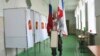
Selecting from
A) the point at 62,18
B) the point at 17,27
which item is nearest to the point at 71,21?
the point at 17,27

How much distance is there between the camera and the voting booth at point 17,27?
5.62 m

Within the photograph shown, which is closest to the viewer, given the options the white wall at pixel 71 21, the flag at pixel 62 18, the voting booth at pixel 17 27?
the flag at pixel 62 18

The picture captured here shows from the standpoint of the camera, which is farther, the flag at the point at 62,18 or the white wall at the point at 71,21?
the white wall at the point at 71,21

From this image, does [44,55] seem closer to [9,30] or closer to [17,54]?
[17,54]

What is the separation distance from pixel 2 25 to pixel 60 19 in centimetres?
243

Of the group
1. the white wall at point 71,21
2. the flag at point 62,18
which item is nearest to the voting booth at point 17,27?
the flag at point 62,18

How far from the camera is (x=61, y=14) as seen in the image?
4.16 metres

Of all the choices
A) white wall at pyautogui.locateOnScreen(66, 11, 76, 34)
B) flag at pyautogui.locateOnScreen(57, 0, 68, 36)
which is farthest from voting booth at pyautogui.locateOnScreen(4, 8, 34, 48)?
white wall at pyautogui.locateOnScreen(66, 11, 76, 34)

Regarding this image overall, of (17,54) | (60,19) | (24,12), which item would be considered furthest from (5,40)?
(60,19)

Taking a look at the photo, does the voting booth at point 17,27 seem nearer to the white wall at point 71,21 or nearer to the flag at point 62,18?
the flag at point 62,18

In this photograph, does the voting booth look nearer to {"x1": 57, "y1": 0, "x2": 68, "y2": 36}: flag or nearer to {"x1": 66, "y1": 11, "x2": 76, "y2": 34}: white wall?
{"x1": 57, "y1": 0, "x2": 68, "y2": 36}: flag

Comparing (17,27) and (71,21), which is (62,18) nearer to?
(17,27)

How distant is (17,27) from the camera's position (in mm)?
5656

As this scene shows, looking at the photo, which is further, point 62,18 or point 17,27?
point 17,27
